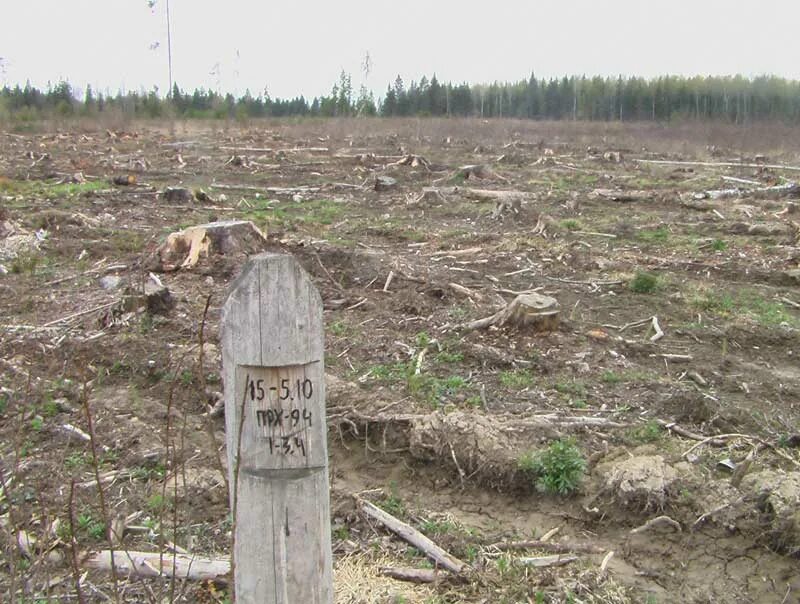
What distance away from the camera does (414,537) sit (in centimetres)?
398

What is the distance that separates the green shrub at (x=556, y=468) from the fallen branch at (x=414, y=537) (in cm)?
90

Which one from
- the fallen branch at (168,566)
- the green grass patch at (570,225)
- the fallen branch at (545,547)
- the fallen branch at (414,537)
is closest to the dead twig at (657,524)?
the fallen branch at (545,547)

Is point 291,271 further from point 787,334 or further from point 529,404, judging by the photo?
point 787,334

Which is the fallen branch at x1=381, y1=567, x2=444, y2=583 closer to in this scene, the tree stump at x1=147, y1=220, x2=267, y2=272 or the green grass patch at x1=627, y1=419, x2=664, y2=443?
the green grass patch at x1=627, y1=419, x2=664, y2=443

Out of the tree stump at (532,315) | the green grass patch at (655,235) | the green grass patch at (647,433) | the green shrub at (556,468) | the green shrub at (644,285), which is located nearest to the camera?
the green shrub at (556,468)

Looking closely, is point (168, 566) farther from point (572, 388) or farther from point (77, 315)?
point (77, 315)

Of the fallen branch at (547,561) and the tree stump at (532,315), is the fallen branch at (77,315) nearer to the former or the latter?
the tree stump at (532,315)

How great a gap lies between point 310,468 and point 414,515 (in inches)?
101

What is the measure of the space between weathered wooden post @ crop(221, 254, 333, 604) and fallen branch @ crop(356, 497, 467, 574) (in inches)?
76.1

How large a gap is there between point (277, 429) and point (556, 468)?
3035 mm

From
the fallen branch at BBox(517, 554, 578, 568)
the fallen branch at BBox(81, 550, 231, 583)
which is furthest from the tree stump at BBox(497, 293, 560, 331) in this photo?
the fallen branch at BBox(81, 550, 231, 583)

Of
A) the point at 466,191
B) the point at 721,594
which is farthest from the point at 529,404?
the point at 466,191

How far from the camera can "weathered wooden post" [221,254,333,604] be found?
1807 mm

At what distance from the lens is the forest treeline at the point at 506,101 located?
5847 cm
